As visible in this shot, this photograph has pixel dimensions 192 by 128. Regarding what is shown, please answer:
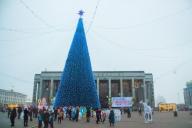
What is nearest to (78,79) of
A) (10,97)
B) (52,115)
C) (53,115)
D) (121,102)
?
(53,115)

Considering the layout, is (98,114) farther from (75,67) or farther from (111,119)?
(75,67)

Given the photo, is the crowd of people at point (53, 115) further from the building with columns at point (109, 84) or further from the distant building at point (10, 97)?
the distant building at point (10, 97)

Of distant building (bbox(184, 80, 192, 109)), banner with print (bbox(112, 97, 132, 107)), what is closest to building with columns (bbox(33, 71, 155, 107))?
banner with print (bbox(112, 97, 132, 107))

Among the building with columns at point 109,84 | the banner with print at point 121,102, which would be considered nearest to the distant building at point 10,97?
the building with columns at point 109,84

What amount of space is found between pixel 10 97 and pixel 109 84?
69.6m

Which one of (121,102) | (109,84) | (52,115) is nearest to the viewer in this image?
(52,115)

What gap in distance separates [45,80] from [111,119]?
52297mm

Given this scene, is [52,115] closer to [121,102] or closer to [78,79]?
[78,79]

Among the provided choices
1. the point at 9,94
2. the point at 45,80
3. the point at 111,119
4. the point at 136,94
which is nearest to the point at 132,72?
the point at 136,94

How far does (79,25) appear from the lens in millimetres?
24484

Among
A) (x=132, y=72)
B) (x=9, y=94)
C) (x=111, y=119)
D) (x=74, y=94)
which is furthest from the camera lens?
(x=9, y=94)

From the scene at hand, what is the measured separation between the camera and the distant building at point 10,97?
11010 cm

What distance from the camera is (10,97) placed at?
120 m

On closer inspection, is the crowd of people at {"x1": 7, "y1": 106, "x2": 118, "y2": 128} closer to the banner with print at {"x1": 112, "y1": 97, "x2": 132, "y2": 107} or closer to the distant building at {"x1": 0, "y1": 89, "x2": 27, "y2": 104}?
the banner with print at {"x1": 112, "y1": 97, "x2": 132, "y2": 107}
